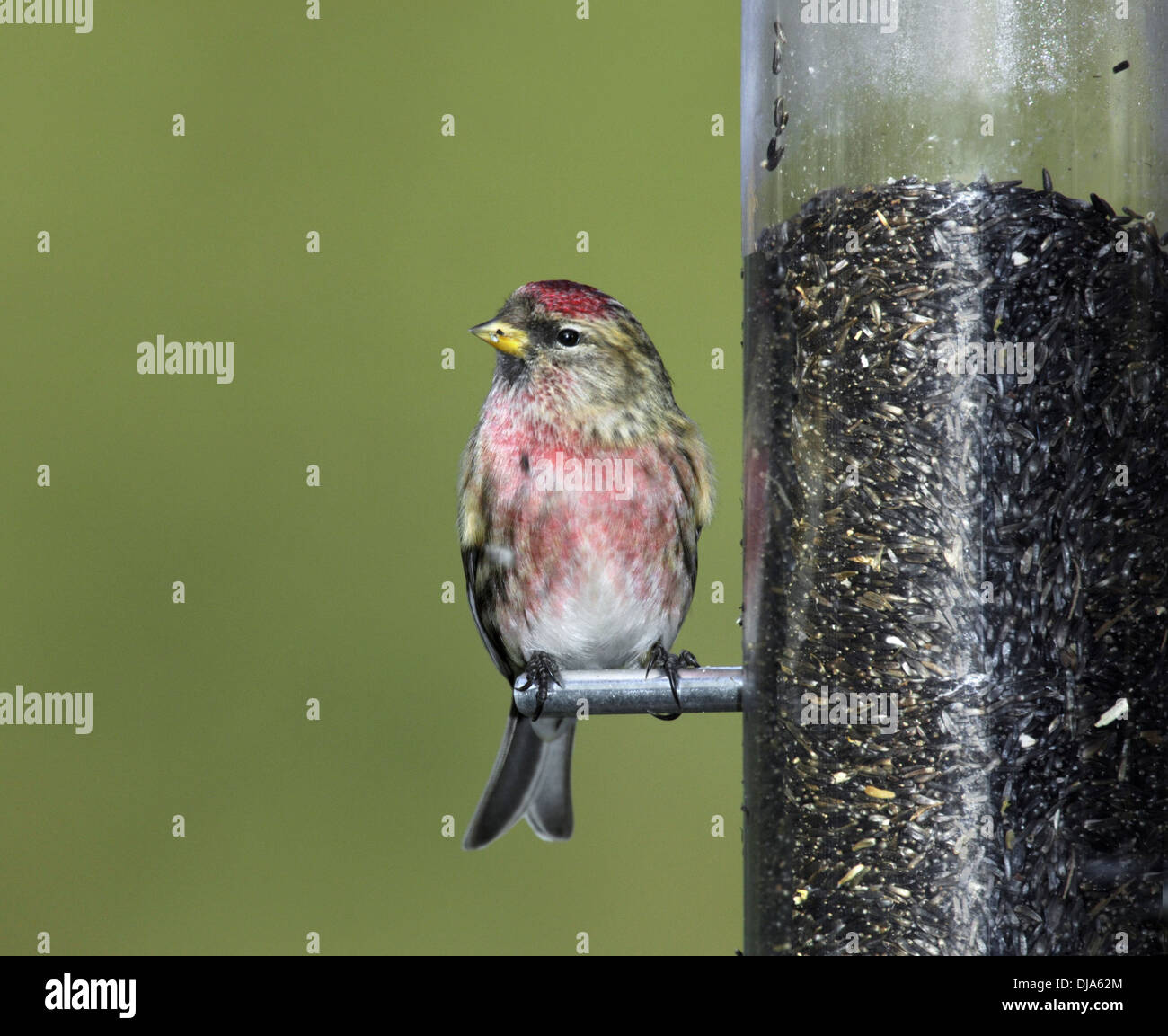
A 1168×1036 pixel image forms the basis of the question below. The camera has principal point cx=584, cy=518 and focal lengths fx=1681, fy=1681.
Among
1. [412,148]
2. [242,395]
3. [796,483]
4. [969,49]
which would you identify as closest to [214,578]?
[242,395]

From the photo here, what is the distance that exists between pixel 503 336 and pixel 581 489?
48 cm

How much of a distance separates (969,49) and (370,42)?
5.32m

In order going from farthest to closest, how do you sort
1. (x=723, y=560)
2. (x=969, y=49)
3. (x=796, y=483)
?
(x=723, y=560)
(x=796, y=483)
(x=969, y=49)

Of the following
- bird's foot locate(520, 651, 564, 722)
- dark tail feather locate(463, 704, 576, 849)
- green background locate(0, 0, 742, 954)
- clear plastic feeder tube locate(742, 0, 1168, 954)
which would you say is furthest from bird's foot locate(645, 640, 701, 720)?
green background locate(0, 0, 742, 954)

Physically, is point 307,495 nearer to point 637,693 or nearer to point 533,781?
point 533,781

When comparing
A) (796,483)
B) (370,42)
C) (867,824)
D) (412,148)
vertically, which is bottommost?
(867,824)

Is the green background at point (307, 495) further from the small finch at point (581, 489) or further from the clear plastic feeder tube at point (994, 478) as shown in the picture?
the clear plastic feeder tube at point (994, 478)

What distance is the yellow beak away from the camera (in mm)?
4575

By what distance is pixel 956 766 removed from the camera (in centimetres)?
358

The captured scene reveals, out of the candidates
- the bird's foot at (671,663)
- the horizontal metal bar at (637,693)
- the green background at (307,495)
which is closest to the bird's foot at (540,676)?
the horizontal metal bar at (637,693)

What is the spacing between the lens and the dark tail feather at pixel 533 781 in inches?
193

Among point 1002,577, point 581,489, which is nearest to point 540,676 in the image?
point 581,489

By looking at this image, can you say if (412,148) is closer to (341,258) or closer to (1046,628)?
(341,258)

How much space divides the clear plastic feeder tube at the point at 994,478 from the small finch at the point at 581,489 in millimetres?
1050
